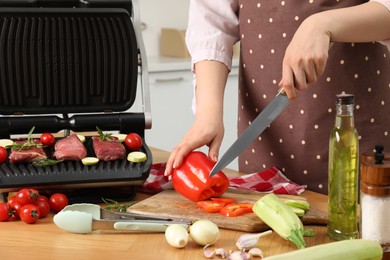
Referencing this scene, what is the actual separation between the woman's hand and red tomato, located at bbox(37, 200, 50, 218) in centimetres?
52

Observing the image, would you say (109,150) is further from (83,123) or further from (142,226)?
(142,226)

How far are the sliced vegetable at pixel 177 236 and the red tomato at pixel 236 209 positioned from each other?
0.14 meters

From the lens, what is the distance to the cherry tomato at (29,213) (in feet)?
A: 4.68

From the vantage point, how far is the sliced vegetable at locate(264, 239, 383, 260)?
3.63 ft

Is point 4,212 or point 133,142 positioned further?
point 133,142

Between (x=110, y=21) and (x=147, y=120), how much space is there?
26cm

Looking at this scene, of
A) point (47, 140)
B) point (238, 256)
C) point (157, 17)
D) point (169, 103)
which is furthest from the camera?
point (157, 17)

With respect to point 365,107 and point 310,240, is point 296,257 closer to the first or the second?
point 310,240

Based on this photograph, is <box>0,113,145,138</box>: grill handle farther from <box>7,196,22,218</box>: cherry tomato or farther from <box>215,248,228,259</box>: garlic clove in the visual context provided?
<box>215,248,228,259</box>: garlic clove

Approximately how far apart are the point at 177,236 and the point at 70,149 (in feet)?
1.42

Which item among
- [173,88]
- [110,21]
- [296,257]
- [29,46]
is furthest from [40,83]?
[173,88]

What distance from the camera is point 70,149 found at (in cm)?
162

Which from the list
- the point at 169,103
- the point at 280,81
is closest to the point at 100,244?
the point at 280,81

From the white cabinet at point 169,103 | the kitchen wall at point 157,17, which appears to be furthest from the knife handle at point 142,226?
the kitchen wall at point 157,17
